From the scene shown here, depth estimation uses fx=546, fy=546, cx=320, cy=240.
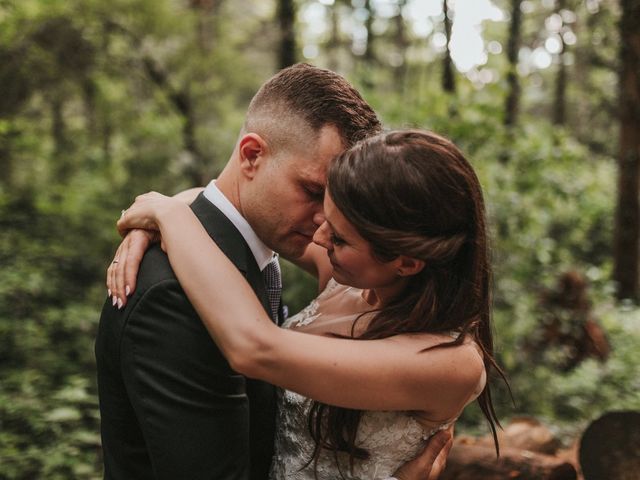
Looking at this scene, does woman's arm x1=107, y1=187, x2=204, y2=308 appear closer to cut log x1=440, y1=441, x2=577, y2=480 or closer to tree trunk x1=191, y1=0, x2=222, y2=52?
cut log x1=440, y1=441, x2=577, y2=480

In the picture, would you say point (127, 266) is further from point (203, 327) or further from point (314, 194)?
point (314, 194)

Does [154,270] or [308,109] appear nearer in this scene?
[154,270]

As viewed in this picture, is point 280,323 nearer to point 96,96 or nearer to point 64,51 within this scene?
point 64,51

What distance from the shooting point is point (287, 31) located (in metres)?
8.36

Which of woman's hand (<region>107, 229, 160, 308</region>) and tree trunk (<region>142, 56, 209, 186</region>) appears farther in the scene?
tree trunk (<region>142, 56, 209, 186</region>)

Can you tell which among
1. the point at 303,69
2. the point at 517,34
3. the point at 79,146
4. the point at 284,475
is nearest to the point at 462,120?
the point at 303,69

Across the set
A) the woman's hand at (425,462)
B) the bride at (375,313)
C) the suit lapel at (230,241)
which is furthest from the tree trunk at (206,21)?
the woman's hand at (425,462)

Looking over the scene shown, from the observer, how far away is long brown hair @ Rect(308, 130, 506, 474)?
175 cm

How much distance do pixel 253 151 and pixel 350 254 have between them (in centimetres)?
52

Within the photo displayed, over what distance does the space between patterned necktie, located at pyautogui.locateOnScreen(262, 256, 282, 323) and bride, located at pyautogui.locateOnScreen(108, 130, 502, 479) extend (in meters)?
0.19

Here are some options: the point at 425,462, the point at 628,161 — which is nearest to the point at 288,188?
the point at 425,462

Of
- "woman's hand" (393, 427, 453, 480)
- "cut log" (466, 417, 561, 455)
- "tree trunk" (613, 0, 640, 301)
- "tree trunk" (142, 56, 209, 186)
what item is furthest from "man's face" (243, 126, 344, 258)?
"tree trunk" (613, 0, 640, 301)

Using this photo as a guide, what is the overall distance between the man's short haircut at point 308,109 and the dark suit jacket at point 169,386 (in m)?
0.63

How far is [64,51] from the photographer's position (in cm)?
751
